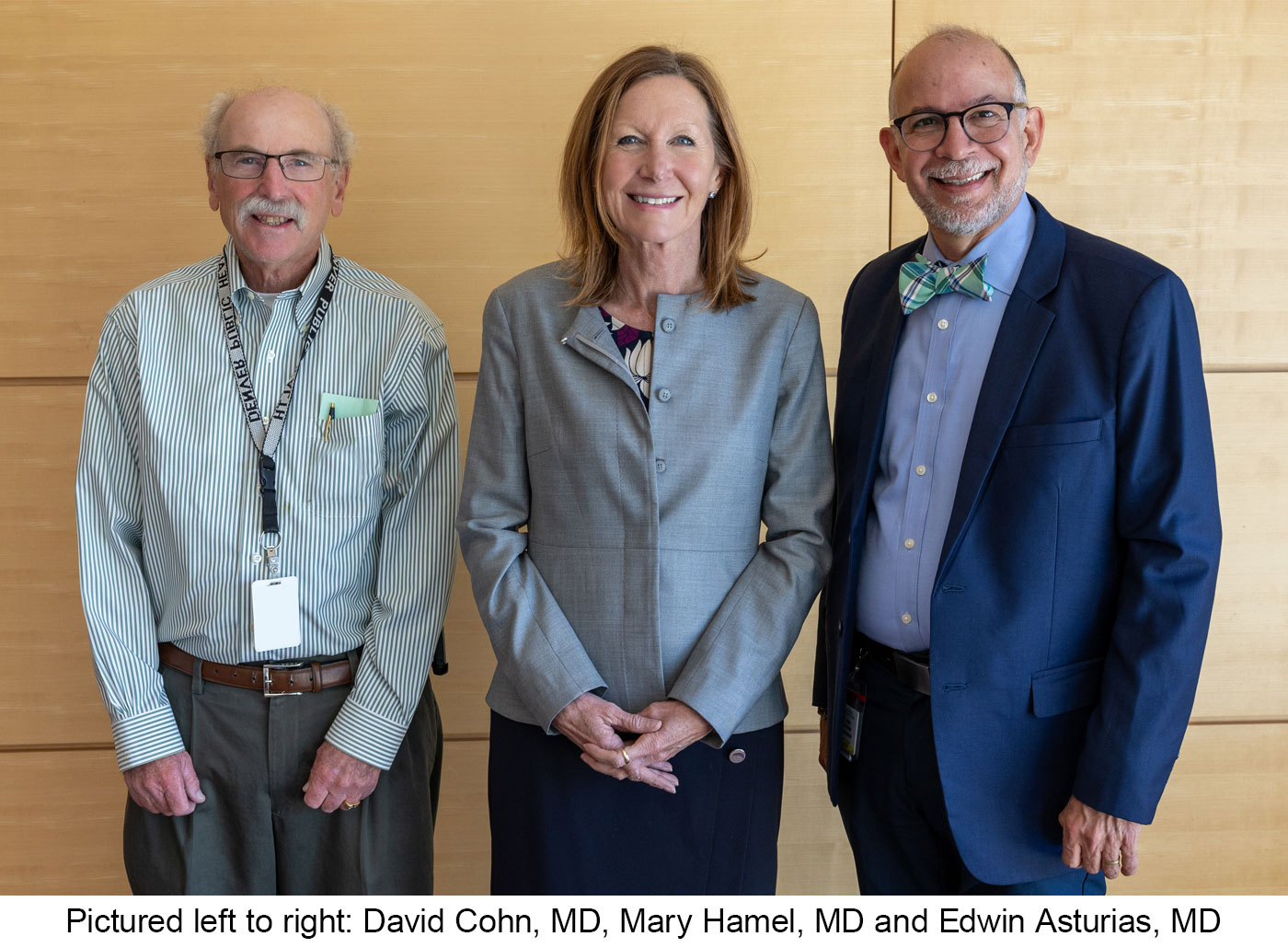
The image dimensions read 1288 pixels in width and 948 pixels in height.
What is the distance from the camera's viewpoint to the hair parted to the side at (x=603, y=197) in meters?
1.91

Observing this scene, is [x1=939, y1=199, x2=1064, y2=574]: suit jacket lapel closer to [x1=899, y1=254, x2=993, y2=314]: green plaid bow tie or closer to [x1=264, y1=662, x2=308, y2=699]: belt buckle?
[x1=899, y1=254, x2=993, y2=314]: green plaid bow tie

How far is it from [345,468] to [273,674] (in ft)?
1.50

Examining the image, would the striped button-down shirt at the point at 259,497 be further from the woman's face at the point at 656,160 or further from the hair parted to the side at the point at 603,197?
the woman's face at the point at 656,160

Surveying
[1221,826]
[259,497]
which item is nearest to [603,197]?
[259,497]

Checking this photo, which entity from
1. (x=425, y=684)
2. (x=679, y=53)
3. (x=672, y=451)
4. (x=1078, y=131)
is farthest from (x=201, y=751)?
(x=1078, y=131)

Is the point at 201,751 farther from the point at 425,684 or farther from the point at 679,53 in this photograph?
the point at 679,53

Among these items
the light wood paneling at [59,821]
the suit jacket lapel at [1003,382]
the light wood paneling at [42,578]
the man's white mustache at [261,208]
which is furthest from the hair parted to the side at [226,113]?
the light wood paneling at [59,821]

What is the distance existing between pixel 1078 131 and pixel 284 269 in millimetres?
2187

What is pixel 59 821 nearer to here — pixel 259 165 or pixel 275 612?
pixel 275 612

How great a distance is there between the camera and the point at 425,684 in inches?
89.4

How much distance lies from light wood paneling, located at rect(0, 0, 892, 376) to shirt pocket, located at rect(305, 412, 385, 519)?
0.85 m

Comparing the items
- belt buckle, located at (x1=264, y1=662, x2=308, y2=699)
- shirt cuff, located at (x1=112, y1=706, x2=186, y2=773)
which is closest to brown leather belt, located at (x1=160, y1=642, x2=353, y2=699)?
belt buckle, located at (x1=264, y1=662, x2=308, y2=699)

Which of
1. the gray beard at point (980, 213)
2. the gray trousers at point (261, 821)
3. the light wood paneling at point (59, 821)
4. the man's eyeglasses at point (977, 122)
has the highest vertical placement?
the man's eyeglasses at point (977, 122)

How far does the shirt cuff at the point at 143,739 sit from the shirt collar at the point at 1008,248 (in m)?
1.90
